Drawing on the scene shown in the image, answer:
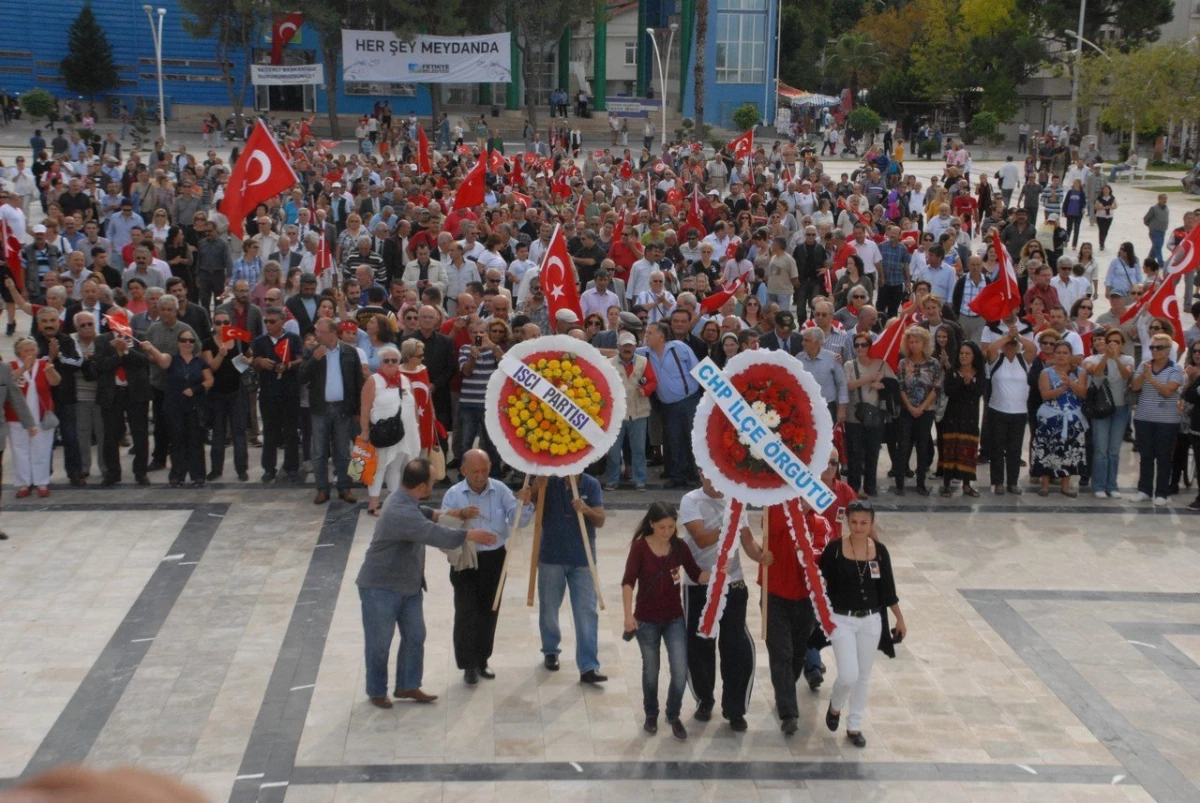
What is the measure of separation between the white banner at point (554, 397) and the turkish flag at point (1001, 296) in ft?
24.1

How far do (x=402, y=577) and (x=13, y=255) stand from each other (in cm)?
1244

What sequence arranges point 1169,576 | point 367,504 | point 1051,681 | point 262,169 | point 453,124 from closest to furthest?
point 1051,681, point 1169,576, point 367,504, point 262,169, point 453,124

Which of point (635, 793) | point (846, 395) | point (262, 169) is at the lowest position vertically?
point (635, 793)

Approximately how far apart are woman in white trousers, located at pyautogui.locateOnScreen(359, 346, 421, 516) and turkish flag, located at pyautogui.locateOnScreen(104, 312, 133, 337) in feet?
9.11

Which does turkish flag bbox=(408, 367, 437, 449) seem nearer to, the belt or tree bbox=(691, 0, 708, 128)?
the belt

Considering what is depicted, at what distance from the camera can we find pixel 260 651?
9.48m

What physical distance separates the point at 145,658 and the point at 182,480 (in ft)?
13.8

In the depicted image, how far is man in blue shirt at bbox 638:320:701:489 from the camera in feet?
43.5

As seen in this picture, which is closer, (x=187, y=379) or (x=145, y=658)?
(x=145, y=658)

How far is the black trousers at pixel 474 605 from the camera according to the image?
8.95 m

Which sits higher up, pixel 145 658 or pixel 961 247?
pixel 961 247

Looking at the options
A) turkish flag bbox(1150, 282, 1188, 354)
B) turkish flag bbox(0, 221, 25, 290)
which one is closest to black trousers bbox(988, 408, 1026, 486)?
turkish flag bbox(1150, 282, 1188, 354)

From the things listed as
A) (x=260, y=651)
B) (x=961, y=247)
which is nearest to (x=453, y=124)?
(x=961, y=247)

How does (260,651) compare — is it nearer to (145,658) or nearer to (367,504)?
(145,658)
